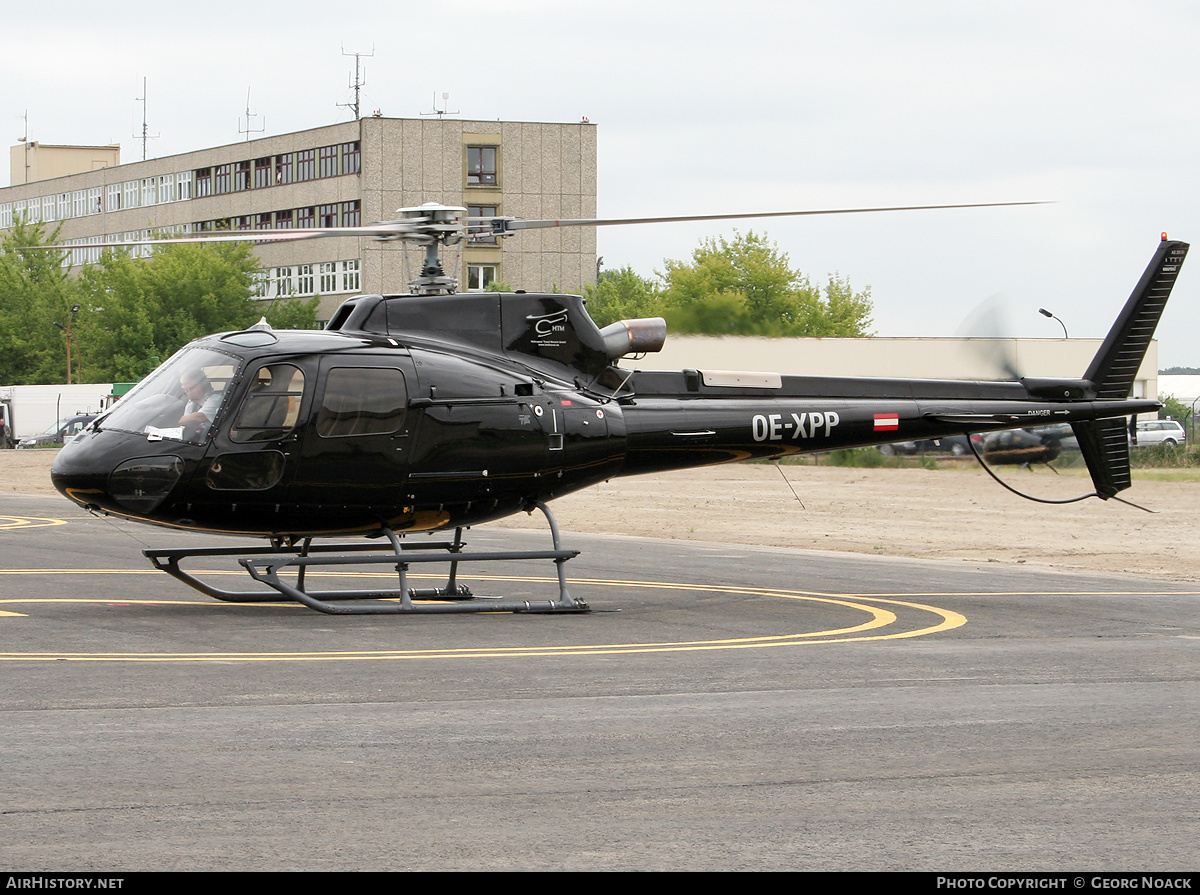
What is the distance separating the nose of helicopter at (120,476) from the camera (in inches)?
525

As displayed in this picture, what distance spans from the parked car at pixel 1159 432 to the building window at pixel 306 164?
5443 centimetres

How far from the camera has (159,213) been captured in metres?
110

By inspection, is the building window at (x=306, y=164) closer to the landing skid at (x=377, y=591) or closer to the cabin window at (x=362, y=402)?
the landing skid at (x=377, y=591)

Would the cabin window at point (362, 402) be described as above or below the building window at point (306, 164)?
below

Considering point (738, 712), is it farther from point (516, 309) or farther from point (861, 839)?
point (516, 309)

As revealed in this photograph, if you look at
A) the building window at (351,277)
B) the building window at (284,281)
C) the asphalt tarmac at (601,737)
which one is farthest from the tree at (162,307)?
the asphalt tarmac at (601,737)

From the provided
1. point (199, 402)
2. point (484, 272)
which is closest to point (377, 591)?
point (199, 402)

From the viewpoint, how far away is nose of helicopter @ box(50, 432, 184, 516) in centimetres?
1334

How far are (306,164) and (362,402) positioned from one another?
85962 mm

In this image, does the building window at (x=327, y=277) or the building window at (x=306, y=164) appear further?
the building window at (x=306, y=164)

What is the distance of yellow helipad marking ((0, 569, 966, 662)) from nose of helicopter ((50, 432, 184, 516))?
6.58 feet

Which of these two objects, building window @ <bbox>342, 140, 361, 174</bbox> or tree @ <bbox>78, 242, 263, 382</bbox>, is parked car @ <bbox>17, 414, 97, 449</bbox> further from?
building window @ <bbox>342, 140, 361, 174</bbox>

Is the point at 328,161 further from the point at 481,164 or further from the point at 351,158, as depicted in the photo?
the point at 481,164

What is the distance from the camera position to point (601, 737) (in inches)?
340
